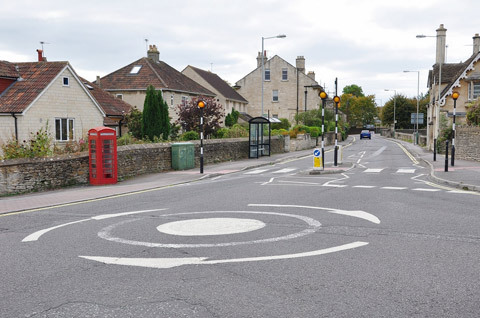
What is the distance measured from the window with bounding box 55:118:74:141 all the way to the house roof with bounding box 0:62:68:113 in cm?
255

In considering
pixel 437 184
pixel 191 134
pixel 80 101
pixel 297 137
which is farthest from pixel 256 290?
pixel 297 137

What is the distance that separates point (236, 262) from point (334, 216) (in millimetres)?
3946

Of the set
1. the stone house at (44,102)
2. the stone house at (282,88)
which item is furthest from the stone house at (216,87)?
the stone house at (44,102)

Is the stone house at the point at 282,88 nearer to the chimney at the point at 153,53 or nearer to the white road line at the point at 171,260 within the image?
the chimney at the point at 153,53

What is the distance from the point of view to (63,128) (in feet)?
102

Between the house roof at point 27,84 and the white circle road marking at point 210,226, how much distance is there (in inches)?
893

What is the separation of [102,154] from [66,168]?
4.27 feet

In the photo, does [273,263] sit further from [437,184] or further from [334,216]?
[437,184]

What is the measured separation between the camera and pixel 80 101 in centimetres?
3256

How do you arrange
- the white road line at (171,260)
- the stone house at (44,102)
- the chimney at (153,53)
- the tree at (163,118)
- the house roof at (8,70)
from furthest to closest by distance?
the chimney at (153,53)
the tree at (163,118)
the house roof at (8,70)
the stone house at (44,102)
the white road line at (171,260)

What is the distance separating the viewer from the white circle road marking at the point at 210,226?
7.89 meters

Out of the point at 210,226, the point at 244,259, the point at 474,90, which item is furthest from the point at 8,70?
the point at 474,90

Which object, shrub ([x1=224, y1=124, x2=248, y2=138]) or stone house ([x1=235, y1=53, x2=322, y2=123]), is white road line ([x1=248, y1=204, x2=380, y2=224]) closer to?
shrub ([x1=224, y1=124, x2=248, y2=138])

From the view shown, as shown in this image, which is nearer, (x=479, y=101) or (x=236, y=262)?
(x=236, y=262)
